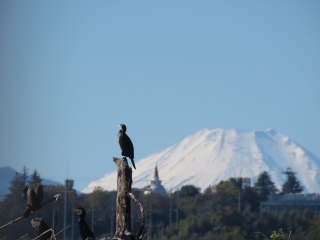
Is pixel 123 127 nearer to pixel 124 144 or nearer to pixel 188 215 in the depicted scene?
pixel 124 144

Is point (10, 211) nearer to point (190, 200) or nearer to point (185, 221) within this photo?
point (185, 221)

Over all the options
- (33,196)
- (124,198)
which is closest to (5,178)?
(33,196)

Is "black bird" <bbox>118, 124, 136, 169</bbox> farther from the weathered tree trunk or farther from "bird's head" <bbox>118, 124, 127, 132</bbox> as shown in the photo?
the weathered tree trunk

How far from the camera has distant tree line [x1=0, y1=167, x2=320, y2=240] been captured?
103750mm

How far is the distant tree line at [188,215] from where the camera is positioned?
340ft

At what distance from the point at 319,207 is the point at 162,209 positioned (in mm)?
25780

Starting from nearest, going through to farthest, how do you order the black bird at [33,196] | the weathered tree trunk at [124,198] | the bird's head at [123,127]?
the weathered tree trunk at [124,198] → the black bird at [33,196] → the bird's head at [123,127]

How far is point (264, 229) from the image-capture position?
114m

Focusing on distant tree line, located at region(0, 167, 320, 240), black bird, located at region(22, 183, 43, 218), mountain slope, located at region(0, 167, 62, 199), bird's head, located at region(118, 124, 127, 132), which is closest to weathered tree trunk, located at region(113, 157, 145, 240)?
black bird, located at region(22, 183, 43, 218)

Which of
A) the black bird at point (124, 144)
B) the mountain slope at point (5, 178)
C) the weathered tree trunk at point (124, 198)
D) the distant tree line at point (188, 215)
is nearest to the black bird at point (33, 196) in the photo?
the weathered tree trunk at point (124, 198)

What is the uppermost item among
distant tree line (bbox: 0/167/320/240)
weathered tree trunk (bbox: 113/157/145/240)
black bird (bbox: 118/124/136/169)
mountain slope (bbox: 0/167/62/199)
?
mountain slope (bbox: 0/167/62/199)

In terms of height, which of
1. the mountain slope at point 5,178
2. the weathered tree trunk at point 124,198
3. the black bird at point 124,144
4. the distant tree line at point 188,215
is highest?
the mountain slope at point 5,178

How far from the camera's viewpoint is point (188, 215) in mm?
127938

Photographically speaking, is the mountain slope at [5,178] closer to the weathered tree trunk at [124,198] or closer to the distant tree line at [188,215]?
the distant tree line at [188,215]
